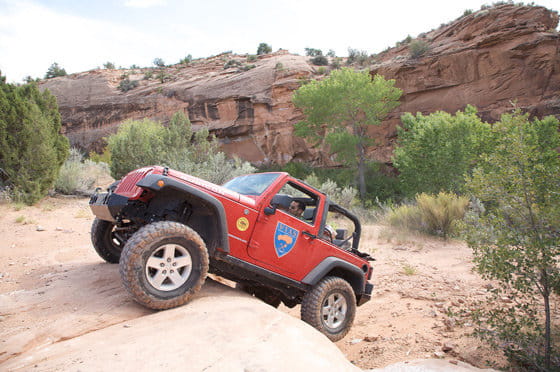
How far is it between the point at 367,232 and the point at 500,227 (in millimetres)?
8156

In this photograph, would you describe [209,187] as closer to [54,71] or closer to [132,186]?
[132,186]

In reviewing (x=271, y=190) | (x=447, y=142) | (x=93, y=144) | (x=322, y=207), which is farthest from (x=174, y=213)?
(x=93, y=144)

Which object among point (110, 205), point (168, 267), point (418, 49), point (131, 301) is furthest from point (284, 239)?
point (418, 49)

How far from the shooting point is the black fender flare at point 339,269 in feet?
14.4

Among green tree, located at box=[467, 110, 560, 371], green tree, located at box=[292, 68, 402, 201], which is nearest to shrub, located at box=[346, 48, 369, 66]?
green tree, located at box=[292, 68, 402, 201]

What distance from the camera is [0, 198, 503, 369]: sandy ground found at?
3.16 meters

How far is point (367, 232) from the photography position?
12656 millimetres

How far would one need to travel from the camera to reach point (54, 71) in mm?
58781

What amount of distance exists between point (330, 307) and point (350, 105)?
26158 millimetres

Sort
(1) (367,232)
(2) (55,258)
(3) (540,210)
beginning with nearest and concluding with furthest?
(3) (540,210) → (2) (55,258) → (1) (367,232)

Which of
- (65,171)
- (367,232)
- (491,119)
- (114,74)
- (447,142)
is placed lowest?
(367,232)

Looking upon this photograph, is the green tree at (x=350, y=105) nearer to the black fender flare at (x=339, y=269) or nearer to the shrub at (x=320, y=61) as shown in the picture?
the shrub at (x=320, y=61)

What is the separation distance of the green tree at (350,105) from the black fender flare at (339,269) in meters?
22.4

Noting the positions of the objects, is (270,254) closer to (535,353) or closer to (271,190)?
(271,190)
